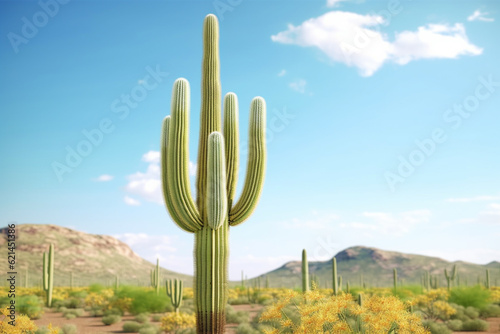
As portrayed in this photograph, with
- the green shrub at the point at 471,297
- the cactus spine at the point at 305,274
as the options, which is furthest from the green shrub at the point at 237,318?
the green shrub at the point at 471,297

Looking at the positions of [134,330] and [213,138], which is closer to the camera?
[213,138]

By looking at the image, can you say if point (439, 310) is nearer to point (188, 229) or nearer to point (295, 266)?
point (188, 229)

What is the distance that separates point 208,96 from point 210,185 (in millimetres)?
2646

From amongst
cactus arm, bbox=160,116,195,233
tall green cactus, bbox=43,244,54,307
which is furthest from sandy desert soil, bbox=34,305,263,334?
cactus arm, bbox=160,116,195,233

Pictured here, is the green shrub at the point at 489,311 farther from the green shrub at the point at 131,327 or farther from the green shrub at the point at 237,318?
the green shrub at the point at 131,327

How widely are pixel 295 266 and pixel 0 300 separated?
292 ft

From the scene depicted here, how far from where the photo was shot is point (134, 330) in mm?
19469

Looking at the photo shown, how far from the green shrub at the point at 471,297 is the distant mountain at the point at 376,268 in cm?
6112

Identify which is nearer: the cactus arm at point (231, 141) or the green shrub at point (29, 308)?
the cactus arm at point (231, 141)

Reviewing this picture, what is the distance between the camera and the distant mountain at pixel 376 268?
89750mm

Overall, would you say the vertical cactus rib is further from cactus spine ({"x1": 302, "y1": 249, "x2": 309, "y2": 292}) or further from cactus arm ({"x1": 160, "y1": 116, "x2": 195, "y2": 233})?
cactus spine ({"x1": 302, "y1": 249, "x2": 309, "y2": 292})

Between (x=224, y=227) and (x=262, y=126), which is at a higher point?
(x=262, y=126)

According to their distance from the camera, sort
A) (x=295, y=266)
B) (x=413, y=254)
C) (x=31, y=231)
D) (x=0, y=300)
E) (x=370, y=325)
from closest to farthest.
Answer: (x=370, y=325) → (x=0, y=300) → (x=31, y=231) → (x=413, y=254) → (x=295, y=266)

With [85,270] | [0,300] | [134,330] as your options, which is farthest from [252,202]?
[85,270]
